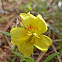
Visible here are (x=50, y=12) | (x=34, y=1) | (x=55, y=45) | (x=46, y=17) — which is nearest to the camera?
(x=55, y=45)

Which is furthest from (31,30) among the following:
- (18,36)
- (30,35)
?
(18,36)

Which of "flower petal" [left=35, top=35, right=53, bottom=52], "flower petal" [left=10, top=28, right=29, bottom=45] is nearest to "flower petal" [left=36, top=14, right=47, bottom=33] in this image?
"flower petal" [left=35, top=35, right=53, bottom=52]

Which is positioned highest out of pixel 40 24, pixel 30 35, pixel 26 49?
pixel 40 24

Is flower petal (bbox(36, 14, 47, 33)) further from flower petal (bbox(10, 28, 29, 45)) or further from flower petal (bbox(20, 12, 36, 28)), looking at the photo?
flower petal (bbox(10, 28, 29, 45))

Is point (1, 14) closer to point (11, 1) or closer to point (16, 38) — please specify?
point (11, 1)

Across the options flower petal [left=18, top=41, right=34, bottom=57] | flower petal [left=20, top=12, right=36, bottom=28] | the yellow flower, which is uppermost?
flower petal [left=20, top=12, right=36, bottom=28]

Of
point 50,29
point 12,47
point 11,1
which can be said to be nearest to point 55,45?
point 50,29

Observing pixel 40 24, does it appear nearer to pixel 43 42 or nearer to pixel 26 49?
pixel 43 42
